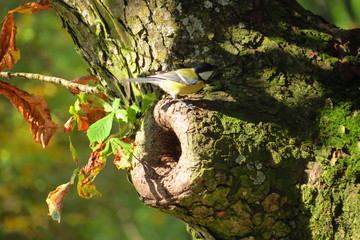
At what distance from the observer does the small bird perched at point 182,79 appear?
6.17ft

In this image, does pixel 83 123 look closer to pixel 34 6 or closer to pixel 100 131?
pixel 100 131

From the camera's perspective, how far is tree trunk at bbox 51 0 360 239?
5.86 feet

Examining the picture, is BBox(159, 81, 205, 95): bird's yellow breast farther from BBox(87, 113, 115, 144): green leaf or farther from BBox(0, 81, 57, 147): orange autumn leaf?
BBox(0, 81, 57, 147): orange autumn leaf

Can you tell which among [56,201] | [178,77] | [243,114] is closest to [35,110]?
[56,201]

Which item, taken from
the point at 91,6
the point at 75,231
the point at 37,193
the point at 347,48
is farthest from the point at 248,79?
the point at 75,231

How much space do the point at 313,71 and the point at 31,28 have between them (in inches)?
220

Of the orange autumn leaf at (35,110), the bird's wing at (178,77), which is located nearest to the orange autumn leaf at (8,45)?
the orange autumn leaf at (35,110)

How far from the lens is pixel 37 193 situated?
8008 millimetres

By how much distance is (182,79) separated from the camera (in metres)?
1.92

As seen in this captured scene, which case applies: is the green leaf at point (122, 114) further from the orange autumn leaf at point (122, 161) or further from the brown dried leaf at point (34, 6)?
the brown dried leaf at point (34, 6)

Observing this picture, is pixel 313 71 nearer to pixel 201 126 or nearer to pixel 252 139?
pixel 252 139

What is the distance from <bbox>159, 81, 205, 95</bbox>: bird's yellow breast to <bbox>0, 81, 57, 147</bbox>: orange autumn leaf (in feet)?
2.27

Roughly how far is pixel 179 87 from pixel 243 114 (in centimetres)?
26

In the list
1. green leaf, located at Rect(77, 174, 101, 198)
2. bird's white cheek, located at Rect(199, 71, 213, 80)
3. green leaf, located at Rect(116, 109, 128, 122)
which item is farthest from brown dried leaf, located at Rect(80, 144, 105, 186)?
bird's white cheek, located at Rect(199, 71, 213, 80)
